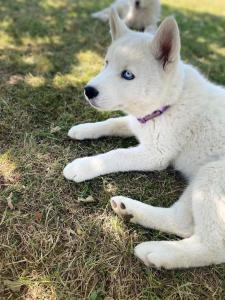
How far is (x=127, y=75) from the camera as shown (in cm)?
333

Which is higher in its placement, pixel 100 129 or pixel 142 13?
pixel 100 129

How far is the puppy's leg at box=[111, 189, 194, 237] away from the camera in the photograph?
329 cm

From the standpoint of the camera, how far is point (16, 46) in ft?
19.3

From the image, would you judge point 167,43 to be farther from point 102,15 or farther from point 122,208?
point 102,15

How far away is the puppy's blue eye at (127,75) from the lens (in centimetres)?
332

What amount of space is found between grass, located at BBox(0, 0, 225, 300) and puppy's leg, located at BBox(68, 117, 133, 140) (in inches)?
3.2

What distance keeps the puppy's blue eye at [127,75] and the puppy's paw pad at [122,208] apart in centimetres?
94

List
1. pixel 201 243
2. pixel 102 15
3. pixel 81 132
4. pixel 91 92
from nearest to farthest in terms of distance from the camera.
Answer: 1. pixel 201 243
2. pixel 91 92
3. pixel 81 132
4. pixel 102 15

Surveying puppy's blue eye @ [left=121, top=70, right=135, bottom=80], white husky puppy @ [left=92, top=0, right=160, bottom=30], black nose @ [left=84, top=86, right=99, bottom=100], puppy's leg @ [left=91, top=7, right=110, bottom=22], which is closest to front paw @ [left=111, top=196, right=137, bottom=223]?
black nose @ [left=84, top=86, right=99, bottom=100]

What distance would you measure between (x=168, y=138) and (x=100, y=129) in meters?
0.81

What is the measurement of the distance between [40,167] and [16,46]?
2696 mm

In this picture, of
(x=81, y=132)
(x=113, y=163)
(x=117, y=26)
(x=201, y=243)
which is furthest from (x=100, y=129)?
(x=201, y=243)

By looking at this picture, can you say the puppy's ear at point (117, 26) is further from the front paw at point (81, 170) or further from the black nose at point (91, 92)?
the front paw at point (81, 170)

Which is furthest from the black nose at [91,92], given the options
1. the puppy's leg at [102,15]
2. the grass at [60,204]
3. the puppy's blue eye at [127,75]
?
the puppy's leg at [102,15]
